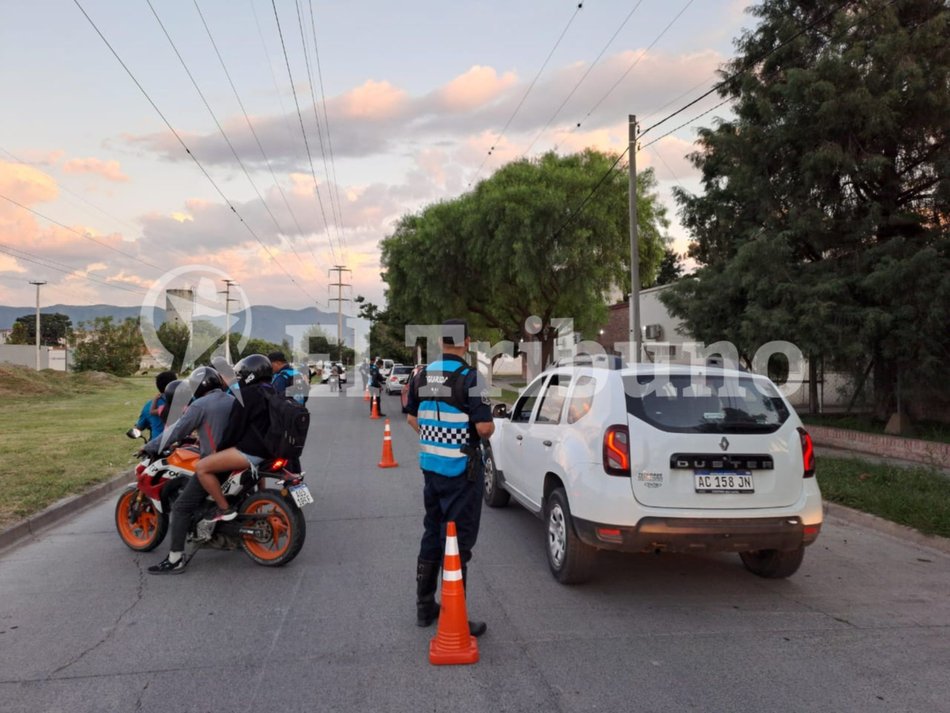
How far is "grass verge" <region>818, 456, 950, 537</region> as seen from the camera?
23.2 ft

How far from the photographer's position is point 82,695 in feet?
12.1

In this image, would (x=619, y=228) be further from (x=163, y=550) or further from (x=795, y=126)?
(x=163, y=550)

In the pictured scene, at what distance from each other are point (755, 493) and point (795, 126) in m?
11.1

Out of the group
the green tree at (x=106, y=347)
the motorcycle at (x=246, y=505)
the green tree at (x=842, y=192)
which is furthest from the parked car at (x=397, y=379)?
the green tree at (x=106, y=347)

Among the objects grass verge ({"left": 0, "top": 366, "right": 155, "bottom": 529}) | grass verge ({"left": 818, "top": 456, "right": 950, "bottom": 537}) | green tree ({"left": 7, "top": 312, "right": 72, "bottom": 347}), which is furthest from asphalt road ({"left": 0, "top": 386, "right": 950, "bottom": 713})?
green tree ({"left": 7, "top": 312, "right": 72, "bottom": 347})

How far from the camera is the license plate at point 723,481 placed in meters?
4.89

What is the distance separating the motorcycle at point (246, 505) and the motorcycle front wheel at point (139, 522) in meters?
0.09

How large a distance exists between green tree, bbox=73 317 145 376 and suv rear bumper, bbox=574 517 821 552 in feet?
191

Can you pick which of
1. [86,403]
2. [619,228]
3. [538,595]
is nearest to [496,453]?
[538,595]

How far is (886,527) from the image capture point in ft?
23.5

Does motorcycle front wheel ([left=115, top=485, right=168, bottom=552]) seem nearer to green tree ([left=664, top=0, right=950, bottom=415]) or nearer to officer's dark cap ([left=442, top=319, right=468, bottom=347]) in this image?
Answer: officer's dark cap ([left=442, top=319, right=468, bottom=347])

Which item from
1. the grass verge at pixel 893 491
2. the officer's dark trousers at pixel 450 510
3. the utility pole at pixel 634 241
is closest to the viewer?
the officer's dark trousers at pixel 450 510

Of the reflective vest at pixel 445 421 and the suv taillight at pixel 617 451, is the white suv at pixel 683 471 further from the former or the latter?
the reflective vest at pixel 445 421

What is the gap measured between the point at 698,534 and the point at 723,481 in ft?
1.37
